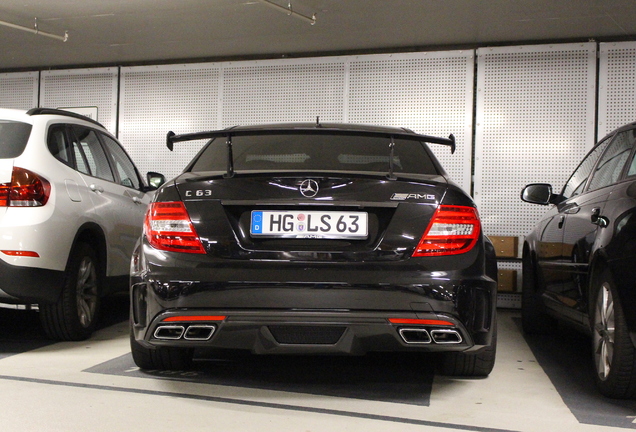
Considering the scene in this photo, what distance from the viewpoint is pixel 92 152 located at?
558 cm

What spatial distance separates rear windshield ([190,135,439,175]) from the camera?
142 inches

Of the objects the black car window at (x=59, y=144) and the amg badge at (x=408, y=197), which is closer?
the amg badge at (x=408, y=197)

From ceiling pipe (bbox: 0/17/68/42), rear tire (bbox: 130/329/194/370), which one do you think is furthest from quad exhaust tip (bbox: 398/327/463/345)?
ceiling pipe (bbox: 0/17/68/42)

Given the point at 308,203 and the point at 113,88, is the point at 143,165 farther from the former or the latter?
the point at 308,203

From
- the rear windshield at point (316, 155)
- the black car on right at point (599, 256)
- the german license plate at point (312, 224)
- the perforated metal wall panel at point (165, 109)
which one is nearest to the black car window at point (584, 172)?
the black car on right at point (599, 256)

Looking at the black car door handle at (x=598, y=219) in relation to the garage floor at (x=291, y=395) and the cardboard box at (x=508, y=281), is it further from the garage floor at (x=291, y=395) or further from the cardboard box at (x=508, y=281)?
the cardboard box at (x=508, y=281)

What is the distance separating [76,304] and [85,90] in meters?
6.55

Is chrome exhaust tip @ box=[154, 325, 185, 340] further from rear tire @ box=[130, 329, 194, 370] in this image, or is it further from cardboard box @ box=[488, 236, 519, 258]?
cardboard box @ box=[488, 236, 519, 258]

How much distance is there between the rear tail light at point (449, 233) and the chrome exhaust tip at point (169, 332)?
1065 mm

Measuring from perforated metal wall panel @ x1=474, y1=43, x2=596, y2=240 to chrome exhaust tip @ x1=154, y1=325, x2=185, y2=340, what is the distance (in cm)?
623

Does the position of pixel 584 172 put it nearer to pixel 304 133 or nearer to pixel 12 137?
pixel 304 133

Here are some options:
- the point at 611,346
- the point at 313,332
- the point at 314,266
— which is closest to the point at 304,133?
the point at 314,266

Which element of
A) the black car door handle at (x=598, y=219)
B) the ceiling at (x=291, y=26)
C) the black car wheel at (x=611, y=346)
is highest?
the ceiling at (x=291, y=26)

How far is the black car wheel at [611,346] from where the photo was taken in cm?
329
